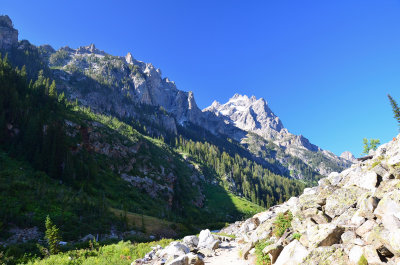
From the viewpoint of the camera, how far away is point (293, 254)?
11.0 m

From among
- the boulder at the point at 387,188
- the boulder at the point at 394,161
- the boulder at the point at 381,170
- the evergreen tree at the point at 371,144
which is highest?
the evergreen tree at the point at 371,144

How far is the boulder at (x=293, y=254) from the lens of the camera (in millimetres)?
10570

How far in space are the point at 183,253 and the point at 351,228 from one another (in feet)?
37.7

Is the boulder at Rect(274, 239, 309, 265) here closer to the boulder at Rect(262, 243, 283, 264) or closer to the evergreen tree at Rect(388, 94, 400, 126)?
the boulder at Rect(262, 243, 283, 264)

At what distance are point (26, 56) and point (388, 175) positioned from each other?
263232mm

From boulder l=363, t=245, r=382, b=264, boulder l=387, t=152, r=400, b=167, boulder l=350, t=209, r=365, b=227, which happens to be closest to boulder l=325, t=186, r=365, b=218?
boulder l=350, t=209, r=365, b=227

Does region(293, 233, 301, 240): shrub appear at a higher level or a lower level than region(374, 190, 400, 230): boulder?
lower

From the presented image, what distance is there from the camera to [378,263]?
7.91 metres

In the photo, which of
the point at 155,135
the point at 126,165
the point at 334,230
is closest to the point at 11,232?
the point at 334,230

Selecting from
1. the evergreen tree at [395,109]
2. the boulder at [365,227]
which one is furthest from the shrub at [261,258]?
the evergreen tree at [395,109]

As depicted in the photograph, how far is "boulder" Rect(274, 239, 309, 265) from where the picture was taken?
10.6 m

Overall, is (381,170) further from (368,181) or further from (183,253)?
(183,253)

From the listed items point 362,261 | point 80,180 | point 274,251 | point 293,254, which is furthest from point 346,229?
point 80,180

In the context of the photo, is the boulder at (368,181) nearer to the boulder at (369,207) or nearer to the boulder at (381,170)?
the boulder at (381,170)
